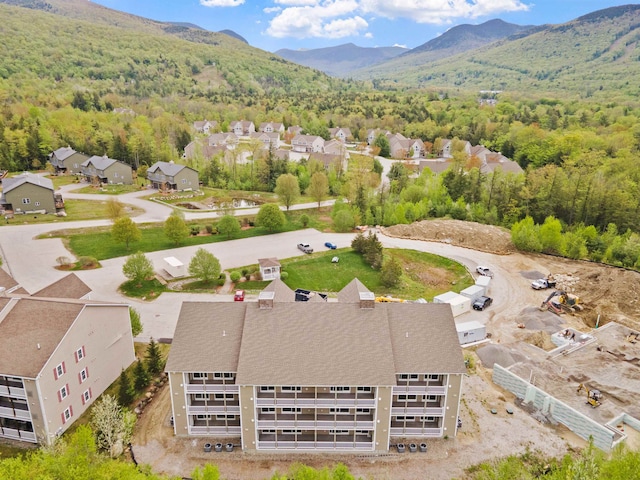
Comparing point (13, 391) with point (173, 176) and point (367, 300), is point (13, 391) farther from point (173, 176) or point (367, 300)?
point (173, 176)

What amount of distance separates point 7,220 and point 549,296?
66413 millimetres

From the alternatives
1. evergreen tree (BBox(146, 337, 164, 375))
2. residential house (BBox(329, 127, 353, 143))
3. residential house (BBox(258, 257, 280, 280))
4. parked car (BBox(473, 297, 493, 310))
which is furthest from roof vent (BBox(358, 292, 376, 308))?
residential house (BBox(329, 127, 353, 143))

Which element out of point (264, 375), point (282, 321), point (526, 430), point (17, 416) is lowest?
point (526, 430)

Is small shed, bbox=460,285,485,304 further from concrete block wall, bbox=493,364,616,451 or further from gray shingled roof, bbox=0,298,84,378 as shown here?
gray shingled roof, bbox=0,298,84,378

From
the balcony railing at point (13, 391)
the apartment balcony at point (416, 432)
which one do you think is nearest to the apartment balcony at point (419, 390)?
the apartment balcony at point (416, 432)

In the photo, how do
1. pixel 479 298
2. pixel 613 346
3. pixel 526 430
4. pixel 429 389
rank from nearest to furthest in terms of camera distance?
pixel 429 389 → pixel 526 430 → pixel 613 346 → pixel 479 298

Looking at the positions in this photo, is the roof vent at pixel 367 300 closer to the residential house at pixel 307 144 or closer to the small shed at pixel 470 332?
the small shed at pixel 470 332

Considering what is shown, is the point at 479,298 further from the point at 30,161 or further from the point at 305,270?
the point at 30,161

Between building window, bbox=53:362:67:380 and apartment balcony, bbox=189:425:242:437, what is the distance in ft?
24.3

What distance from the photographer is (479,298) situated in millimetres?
38594

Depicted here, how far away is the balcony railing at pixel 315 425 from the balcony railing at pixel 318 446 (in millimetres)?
1022

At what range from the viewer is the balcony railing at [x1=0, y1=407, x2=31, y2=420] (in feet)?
70.7

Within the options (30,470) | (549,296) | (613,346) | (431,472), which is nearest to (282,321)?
(431,472)

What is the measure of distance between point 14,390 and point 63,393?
2232 mm
